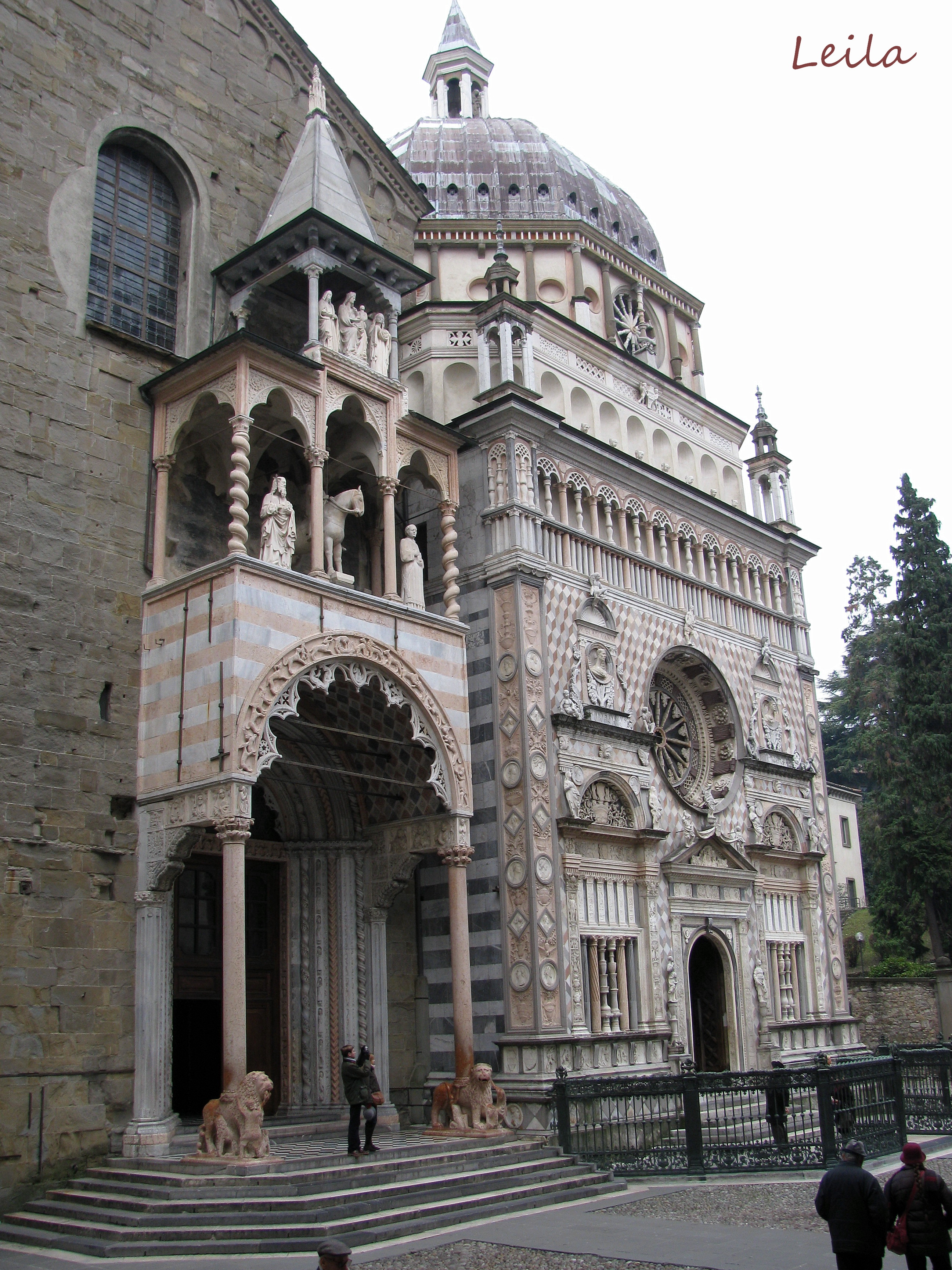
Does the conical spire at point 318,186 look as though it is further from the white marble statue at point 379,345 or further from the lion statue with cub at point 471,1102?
the lion statue with cub at point 471,1102

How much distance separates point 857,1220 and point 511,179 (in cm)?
2698

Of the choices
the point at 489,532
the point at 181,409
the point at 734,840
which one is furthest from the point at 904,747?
the point at 181,409

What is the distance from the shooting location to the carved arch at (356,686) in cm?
1536

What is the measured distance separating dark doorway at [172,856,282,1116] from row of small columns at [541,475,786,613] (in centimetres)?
837

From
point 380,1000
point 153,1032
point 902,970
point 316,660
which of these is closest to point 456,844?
point 380,1000

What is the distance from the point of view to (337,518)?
1841 centimetres

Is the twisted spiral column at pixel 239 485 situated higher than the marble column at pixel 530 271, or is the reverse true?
the marble column at pixel 530 271

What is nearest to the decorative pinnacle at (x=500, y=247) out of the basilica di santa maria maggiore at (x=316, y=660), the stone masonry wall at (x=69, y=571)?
the basilica di santa maria maggiore at (x=316, y=660)

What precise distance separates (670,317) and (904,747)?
657 inches

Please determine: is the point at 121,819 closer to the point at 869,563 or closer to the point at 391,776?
the point at 391,776

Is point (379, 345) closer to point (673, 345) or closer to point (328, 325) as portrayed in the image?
point (328, 325)

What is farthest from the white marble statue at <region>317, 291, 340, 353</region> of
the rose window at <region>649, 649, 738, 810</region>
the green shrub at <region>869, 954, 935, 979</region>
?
the green shrub at <region>869, 954, 935, 979</region>

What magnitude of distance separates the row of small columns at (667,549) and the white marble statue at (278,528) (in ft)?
19.8

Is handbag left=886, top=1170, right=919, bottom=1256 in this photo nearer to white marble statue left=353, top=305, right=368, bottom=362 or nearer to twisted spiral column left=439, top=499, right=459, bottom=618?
twisted spiral column left=439, top=499, right=459, bottom=618
